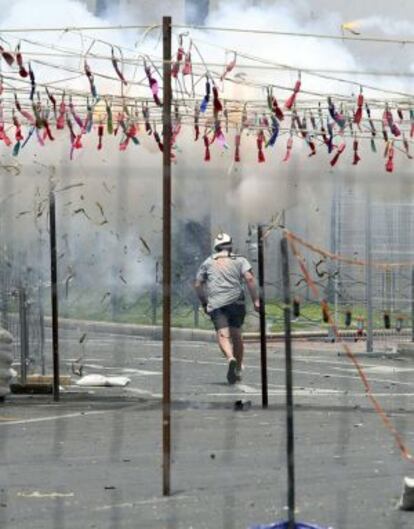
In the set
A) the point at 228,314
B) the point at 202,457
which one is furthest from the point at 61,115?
the point at 202,457

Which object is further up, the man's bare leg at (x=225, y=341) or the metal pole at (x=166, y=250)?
the metal pole at (x=166, y=250)

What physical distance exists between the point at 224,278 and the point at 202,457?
220 inches

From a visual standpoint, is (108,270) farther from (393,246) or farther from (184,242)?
(393,246)

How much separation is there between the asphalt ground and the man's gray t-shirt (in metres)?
0.78

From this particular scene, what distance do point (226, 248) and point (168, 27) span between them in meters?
6.98

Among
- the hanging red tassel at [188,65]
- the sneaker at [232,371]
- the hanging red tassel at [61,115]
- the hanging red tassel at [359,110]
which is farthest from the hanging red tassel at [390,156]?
the hanging red tassel at [188,65]

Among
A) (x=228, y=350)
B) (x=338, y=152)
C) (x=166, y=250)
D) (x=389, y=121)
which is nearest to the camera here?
(x=166, y=250)

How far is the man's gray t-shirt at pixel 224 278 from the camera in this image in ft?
49.4

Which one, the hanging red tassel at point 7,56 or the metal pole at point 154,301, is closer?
the hanging red tassel at point 7,56

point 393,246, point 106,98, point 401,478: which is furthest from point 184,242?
point 401,478

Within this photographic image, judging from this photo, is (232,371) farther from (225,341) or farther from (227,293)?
(227,293)

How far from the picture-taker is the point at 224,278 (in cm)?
1509

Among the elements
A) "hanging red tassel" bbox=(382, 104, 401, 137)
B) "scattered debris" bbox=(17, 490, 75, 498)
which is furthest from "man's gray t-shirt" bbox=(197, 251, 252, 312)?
"scattered debris" bbox=(17, 490, 75, 498)

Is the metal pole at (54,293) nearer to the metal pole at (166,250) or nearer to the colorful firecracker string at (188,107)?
the colorful firecracker string at (188,107)
